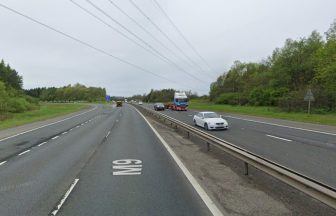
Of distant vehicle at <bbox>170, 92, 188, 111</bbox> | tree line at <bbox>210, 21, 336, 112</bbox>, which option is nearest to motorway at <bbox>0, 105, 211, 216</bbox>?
tree line at <bbox>210, 21, 336, 112</bbox>

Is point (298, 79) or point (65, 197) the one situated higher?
point (298, 79)

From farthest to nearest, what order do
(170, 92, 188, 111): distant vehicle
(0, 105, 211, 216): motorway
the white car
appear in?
(170, 92, 188, 111): distant vehicle
the white car
(0, 105, 211, 216): motorway

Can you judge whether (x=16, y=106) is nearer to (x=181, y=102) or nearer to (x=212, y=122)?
(x=181, y=102)

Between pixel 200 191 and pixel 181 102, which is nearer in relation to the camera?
pixel 200 191

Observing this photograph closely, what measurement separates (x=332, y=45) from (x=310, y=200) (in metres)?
56.9

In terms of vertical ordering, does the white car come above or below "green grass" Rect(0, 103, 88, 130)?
above

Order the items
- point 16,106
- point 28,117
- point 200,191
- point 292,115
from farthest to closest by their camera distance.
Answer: point 16,106
point 28,117
point 292,115
point 200,191

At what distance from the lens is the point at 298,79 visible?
75.4 meters

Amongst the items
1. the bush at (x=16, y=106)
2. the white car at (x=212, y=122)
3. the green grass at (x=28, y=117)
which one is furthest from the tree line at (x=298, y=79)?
the bush at (x=16, y=106)

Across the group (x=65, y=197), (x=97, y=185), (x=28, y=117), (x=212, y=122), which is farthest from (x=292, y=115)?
(x=28, y=117)

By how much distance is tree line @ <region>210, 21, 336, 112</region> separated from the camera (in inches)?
1776

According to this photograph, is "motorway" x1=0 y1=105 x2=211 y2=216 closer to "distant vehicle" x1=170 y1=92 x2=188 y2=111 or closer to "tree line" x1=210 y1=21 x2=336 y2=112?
"tree line" x1=210 y1=21 x2=336 y2=112

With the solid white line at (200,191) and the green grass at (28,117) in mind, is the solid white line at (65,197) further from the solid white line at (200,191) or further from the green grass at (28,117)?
the green grass at (28,117)

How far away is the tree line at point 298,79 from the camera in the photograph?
45116 millimetres
